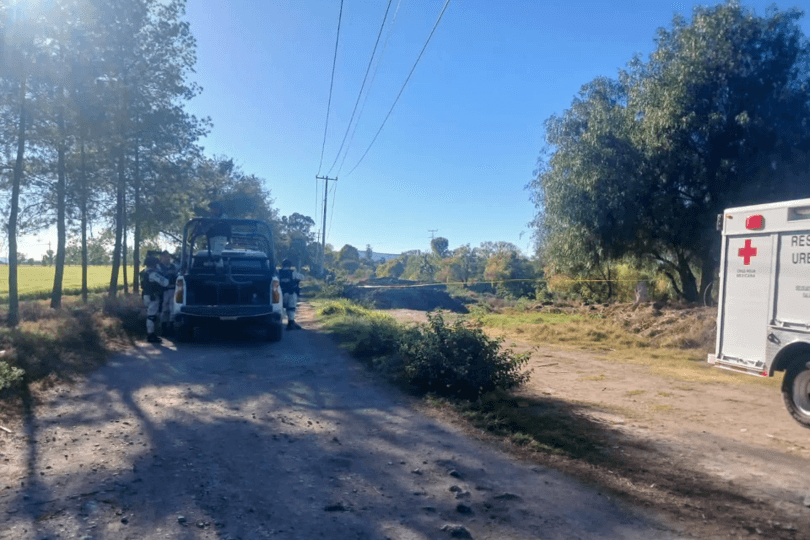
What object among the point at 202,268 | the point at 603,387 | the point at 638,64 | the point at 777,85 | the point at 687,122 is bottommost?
the point at 603,387

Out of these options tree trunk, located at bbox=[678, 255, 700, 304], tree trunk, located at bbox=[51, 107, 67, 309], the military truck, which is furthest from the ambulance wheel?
tree trunk, located at bbox=[51, 107, 67, 309]

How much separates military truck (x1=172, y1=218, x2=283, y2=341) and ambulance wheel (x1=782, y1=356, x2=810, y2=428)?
8.94 meters

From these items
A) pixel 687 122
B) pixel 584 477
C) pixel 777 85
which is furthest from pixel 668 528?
pixel 777 85

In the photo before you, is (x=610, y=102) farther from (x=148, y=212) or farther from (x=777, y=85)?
(x=148, y=212)

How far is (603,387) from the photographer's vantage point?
A: 31.2 ft

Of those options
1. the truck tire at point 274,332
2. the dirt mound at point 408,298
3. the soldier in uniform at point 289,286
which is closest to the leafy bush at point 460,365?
the truck tire at point 274,332

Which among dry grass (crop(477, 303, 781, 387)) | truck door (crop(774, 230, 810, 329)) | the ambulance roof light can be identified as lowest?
dry grass (crop(477, 303, 781, 387))

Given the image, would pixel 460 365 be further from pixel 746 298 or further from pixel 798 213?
pixel 798 213

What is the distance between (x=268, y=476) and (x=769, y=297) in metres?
6.67

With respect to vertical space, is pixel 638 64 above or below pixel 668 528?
above

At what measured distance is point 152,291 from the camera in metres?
12.2

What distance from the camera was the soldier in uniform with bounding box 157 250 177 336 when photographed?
1280cm

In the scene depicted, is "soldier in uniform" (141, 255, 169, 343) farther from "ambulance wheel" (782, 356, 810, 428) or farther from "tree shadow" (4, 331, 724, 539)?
"ambulance wheel" (782, 356, 810, 428)

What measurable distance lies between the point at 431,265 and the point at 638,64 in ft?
177
